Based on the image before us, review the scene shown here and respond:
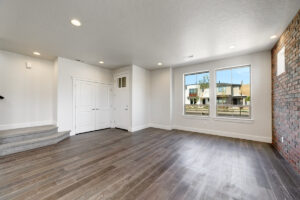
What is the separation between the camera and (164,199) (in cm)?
154

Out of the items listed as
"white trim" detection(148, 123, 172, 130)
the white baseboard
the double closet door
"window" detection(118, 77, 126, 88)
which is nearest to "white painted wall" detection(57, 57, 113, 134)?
the double closet door

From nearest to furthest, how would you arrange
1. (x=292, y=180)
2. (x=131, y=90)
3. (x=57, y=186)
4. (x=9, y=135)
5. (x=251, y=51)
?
(x=57, y=186) → (x=292, y=180) → (x=9, y=135) → (x=251, y=51) → (x=131, y=90)

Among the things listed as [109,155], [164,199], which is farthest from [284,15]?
[109,155]

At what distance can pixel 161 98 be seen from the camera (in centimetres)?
561

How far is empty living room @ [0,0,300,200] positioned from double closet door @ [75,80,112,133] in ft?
0.15

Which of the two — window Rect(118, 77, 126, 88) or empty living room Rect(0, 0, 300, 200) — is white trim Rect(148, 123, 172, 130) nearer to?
empty living room Rect(0, 0, 300, 200)

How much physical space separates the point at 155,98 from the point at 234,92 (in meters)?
3.17

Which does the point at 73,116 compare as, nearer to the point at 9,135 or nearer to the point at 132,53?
the point at 9,135

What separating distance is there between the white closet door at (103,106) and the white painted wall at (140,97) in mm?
1425

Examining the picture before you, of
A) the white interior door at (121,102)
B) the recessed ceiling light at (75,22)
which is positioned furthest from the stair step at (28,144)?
the recessed ceiling light at (75,22)

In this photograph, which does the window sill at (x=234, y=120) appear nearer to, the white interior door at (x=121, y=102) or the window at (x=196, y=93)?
the window at (x=196, y=93)

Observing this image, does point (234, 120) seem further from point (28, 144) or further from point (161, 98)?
point (28, 144)

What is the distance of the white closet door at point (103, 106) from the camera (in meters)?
5.28

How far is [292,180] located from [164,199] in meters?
2.14
